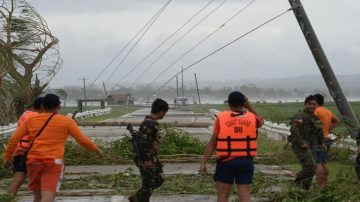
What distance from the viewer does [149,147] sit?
8312mm

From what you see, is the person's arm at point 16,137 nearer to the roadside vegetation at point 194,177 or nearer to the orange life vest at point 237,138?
the roadside vegetation at point 194,177

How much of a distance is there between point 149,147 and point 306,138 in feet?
9.98

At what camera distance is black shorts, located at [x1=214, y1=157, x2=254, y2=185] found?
7.33m

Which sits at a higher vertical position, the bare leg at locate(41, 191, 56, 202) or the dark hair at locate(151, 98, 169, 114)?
the dark hair at locate(151, 98, 169, 114)

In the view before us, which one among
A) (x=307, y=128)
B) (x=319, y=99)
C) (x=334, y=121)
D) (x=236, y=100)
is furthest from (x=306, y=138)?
(x=236, y=100)

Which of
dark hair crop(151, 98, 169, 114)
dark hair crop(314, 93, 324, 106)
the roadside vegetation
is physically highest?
dark hair crop(314, 93, 324, 106)

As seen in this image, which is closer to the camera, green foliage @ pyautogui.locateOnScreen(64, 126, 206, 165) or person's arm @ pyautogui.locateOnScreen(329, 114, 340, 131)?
person's arm @ pyautogui.locateOnScreen(329, 114, 340, 131)

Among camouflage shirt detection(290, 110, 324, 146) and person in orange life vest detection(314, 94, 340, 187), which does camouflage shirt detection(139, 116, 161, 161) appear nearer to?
camouflage shirt detection(290, 110, 324, 146)

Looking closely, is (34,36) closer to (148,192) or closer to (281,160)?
(281,160)

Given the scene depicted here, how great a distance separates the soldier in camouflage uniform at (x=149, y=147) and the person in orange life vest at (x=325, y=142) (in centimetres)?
292

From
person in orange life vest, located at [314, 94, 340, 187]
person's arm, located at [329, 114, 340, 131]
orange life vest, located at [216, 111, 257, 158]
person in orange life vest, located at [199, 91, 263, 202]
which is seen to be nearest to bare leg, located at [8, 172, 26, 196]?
person in orange life vest, located at [199, 91, 263, 202]

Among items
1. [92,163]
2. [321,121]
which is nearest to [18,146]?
[321,121]

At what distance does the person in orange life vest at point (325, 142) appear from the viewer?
10023 mm

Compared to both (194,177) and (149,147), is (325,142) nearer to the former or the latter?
(194,177)
